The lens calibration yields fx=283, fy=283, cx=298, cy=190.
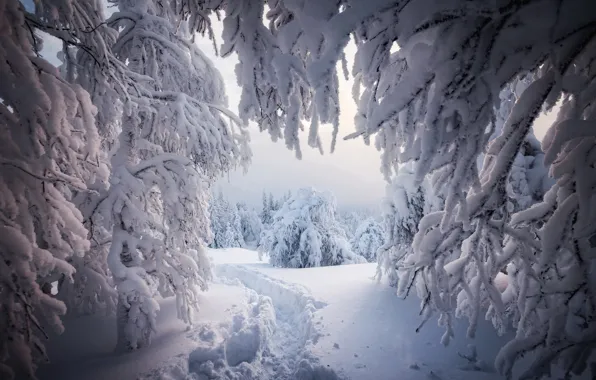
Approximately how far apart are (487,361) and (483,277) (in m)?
4.34

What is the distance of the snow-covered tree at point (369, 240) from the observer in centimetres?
2659

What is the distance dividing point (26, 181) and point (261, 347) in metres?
5.61

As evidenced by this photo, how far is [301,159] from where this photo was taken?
240 centimetres

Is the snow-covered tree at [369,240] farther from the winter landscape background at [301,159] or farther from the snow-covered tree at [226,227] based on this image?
the snow-covered tree at [226,227]

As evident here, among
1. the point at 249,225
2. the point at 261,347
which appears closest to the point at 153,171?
the point at 261,347

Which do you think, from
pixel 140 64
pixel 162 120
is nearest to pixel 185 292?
pixel 162 120

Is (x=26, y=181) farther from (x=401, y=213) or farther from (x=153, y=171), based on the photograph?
(x=401, y=213)

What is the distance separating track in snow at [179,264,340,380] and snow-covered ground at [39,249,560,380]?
0.02 meters

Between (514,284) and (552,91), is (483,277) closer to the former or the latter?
(514,284)

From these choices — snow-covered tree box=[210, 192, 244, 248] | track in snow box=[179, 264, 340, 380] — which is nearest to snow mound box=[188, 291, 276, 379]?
track in snow box=[179, 264, 340, 380]

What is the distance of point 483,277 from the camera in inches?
84.3

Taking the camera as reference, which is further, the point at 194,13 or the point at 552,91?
the point at 194,13

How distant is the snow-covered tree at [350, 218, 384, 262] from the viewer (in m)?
26.6

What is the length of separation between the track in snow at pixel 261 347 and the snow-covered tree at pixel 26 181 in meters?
3.33
